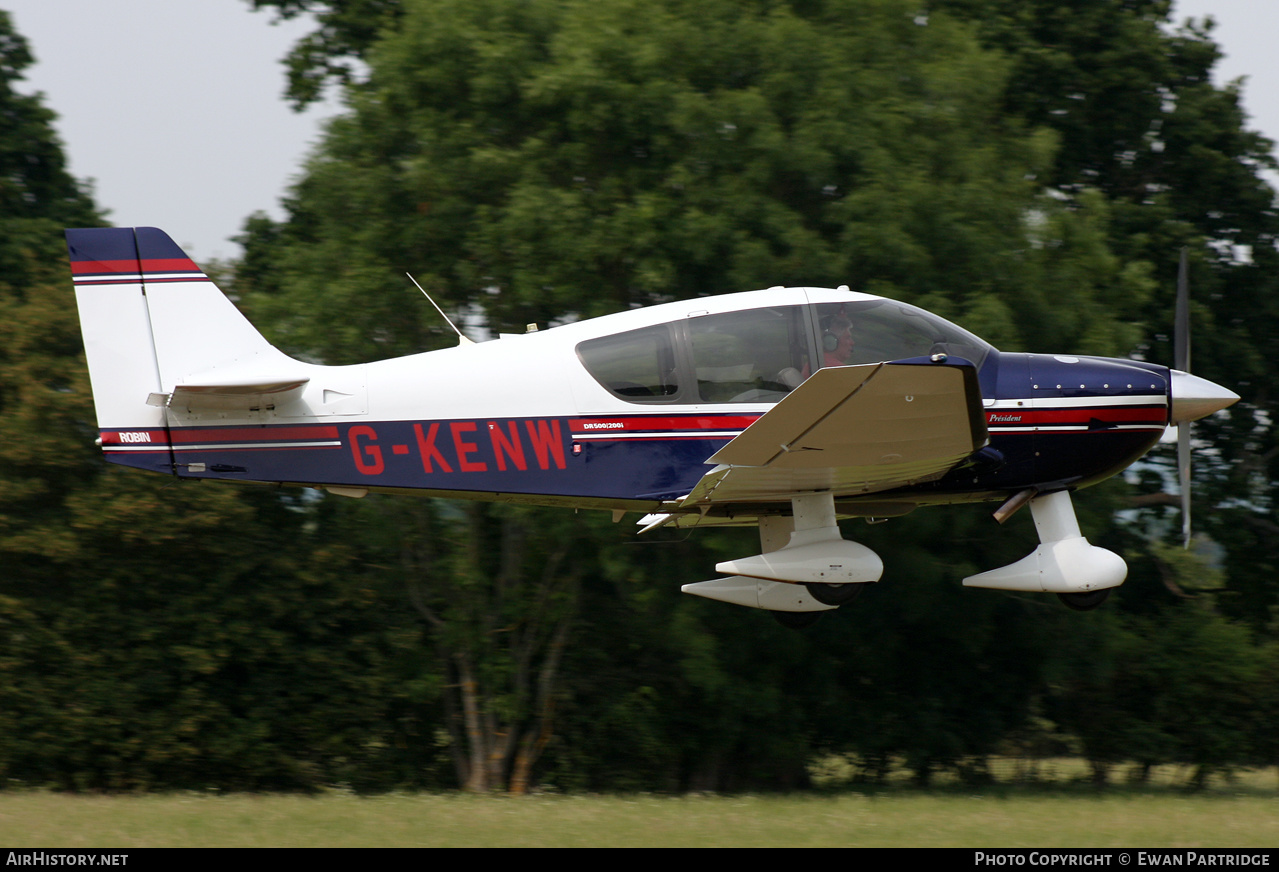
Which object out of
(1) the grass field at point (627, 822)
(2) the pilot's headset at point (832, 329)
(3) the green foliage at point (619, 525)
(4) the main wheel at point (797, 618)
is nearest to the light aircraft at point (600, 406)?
(2) the pilot's headset at point (832, 329)

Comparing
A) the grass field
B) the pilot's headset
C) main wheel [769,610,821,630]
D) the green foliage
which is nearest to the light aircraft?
the pilot's headset

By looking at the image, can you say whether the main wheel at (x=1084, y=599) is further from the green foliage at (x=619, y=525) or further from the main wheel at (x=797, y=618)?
Answer: the green foliage at (x=619, y=525)

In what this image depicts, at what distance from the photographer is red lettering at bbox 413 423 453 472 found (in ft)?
25.6

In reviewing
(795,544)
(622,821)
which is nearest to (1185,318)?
(795,544)

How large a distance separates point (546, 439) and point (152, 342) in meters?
2.66

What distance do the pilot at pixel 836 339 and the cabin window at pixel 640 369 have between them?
100cm

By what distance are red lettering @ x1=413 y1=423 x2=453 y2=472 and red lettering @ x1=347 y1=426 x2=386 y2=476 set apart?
26 cm

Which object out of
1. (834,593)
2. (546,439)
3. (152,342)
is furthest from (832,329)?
(152,342)

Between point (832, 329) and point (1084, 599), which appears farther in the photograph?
point (1084, 599)

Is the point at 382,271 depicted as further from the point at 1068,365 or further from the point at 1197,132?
the point at 1197,132

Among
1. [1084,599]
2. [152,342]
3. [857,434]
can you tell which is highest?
[152,342]

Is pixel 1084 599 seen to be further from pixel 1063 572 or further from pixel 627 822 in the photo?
pixel 627 822

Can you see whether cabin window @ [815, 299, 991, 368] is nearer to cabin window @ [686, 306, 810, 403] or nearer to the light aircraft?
the light aircraft

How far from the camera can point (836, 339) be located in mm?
7746
